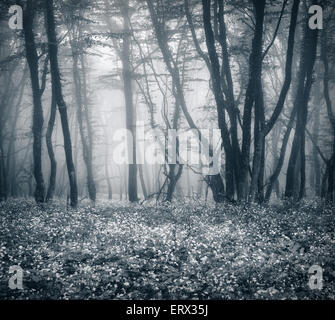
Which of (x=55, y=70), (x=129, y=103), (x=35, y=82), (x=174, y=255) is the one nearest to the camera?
(x=174, y=255)

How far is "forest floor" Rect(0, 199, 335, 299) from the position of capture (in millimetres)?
5836

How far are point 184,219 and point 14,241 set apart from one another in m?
5.21

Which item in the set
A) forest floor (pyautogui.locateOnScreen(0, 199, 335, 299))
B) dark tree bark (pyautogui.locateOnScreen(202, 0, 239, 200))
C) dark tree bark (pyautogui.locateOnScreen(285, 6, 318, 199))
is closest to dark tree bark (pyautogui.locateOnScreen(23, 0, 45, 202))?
forest floor (pyautogui.locateOnScreen(0, 199, 335, 299))

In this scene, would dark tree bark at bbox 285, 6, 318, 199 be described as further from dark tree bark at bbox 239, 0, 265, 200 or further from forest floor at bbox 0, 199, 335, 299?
forest floor at bbox 0, 199, 335, 299

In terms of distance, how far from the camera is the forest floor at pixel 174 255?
5.84m

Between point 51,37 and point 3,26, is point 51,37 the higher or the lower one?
Answer: the lower one

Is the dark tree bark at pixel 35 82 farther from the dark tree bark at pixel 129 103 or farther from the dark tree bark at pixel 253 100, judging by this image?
the dark tree bark at pixel 253 100

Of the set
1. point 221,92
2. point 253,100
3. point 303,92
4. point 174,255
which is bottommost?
point 174,255

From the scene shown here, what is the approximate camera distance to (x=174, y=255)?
723 cm

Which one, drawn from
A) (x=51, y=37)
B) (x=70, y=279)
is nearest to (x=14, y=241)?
(x=70, y=279)

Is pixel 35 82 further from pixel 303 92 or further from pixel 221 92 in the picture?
pixel 303 92

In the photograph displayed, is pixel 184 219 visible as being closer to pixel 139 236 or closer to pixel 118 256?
pixel 139 236

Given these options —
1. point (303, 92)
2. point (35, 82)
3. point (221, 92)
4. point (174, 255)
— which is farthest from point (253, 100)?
point (35, 82)
